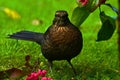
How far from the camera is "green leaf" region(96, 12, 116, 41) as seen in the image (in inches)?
200

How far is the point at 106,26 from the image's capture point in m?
5.21

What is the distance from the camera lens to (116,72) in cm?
580

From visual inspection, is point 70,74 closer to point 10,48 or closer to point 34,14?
point 10,48

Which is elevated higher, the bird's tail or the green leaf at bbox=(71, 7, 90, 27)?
the green leaf at bbox=(71, 7, 90, 27)

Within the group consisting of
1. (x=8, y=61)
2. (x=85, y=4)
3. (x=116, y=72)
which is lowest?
(x=116, y=72)

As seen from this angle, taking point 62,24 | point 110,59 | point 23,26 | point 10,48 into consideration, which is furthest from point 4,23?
point 62,24

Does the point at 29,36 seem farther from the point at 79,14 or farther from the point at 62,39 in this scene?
the point at 79,14

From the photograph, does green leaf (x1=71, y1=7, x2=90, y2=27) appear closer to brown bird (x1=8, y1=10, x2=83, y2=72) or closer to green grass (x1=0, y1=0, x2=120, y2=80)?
brown bird (x1=8, y1=10, x2=83, y2=72)

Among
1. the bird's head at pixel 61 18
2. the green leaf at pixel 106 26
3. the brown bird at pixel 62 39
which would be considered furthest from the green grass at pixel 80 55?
the bird's head at pixel 61 18

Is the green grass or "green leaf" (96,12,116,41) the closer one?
"green leaf" (96,12,116,41)

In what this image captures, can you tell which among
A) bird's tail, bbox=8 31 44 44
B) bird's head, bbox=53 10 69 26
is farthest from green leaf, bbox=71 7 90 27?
bird's tail, bbox=8 31 44 44

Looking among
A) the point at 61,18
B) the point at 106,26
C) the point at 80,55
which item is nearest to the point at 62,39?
the point at 61,18

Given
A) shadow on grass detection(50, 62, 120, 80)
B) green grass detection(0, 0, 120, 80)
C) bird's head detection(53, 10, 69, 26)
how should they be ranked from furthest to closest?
green grass detection(0, 0, 120, 80)
shadow on grass detection(50, 62, 120, 80)
bird's head detection(53, 10, 69, 26)

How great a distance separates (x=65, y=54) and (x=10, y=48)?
153 cm
